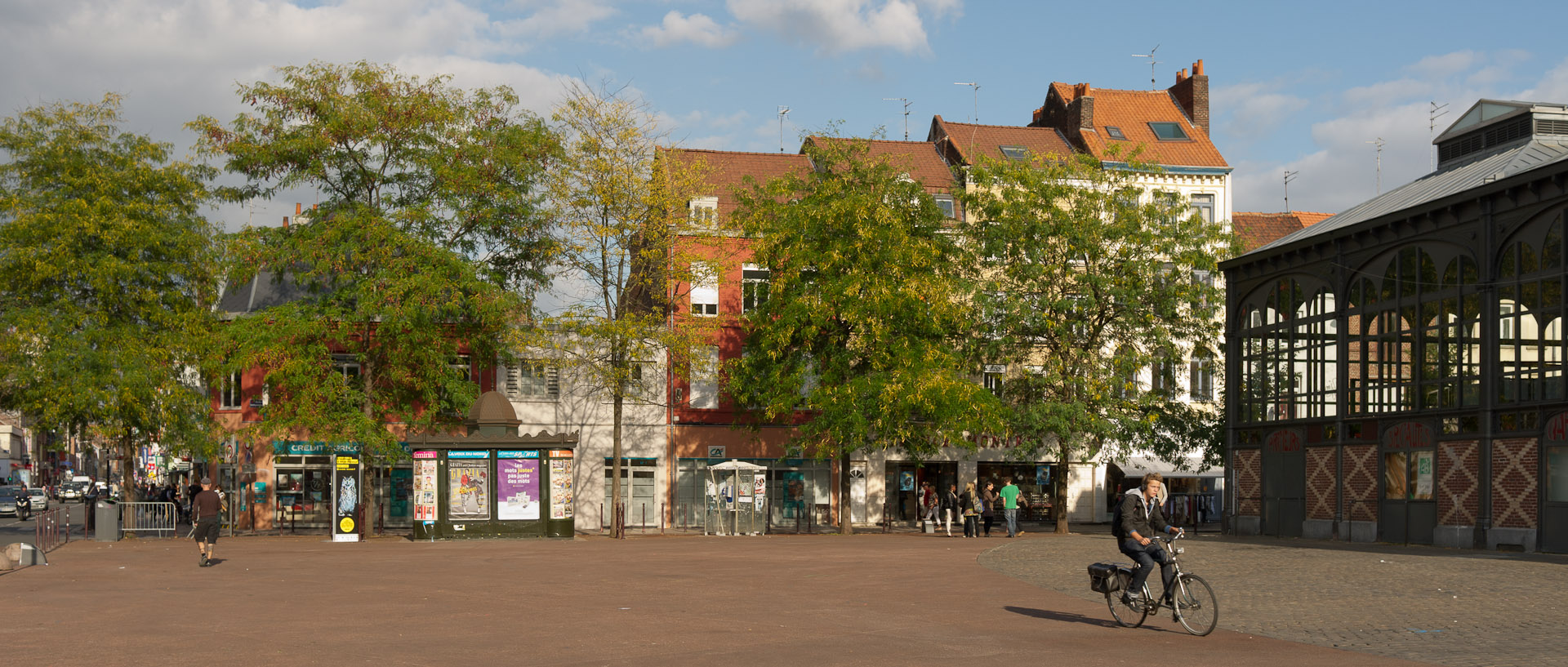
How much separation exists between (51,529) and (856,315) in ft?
67.9

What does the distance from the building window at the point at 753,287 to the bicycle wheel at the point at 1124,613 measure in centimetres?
2605

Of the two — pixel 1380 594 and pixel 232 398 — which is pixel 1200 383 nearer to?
pixel 232 398

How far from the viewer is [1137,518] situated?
48.8ft

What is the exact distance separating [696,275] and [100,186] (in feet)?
50.5

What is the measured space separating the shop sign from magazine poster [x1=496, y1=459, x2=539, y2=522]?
0.50 meters

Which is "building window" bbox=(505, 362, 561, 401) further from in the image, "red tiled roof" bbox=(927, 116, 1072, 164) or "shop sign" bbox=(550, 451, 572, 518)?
"red tiled roof" bbox=(927, 116, 1072, 164)

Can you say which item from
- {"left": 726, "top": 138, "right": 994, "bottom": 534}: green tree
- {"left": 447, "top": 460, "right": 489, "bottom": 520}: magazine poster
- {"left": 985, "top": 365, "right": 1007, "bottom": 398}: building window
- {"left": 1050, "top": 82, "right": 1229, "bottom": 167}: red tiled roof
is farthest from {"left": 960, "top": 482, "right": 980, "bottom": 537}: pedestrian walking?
{"left": 1050, "top": 82, "right": 1229, "bottom": 167}: red tiled roof

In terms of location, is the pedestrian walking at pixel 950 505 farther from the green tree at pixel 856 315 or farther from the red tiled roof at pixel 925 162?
the red tiled roof at pixel 925 162

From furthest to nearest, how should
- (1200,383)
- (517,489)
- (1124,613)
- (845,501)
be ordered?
(1200,383) → (845,501) → (517,489) → (1124,613)

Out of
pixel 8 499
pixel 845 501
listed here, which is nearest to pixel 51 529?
pixel 845 501

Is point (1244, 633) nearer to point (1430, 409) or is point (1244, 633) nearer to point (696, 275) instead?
point (1430, 409)

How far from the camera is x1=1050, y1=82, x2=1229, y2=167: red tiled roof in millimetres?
54781

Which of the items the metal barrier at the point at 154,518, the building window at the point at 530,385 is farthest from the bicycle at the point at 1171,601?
the building window at the point at 530,385

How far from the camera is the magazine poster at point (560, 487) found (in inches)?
1433
